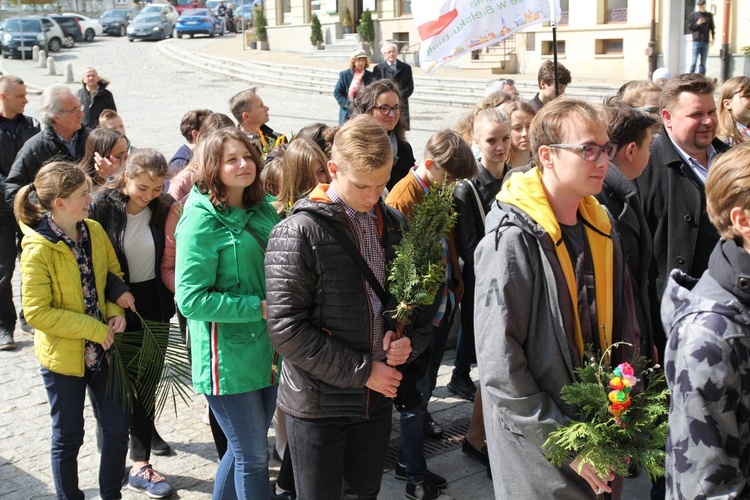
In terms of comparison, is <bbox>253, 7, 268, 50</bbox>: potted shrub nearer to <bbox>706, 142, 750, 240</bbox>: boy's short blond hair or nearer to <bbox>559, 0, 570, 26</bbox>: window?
<bbox>559, 0, 570, 26</bbox>: window

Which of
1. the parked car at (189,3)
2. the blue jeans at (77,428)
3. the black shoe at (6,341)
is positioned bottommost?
the black shoe at (6,341)

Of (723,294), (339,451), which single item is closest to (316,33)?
(339,451)

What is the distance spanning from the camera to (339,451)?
3.52m

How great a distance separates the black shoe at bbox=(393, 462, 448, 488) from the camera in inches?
190

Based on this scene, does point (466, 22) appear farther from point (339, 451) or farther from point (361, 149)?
point (339, 451)

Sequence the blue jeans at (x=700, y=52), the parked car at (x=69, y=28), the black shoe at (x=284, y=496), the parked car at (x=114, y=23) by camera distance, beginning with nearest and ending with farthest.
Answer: the black shoe at (x=284, y=496)
the blue jeans at (x=700, y=52)
the parked car at (x=69, y=28)
the parked car at (x=114, y=23)

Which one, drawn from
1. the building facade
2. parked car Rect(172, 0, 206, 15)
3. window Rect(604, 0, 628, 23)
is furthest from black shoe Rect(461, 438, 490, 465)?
parked car Rect(172, 0, 206, 15)

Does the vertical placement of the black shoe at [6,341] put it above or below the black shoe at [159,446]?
above

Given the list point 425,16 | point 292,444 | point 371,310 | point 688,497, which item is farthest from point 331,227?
point 425,16

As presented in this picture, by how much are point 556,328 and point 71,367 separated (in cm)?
254

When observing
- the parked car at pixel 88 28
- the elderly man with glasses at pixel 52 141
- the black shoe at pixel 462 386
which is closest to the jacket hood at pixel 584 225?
the black shoe at pixel 462 386

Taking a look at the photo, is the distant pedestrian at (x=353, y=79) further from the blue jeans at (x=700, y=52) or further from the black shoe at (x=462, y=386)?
the blue jeans at (x=700, y=52)

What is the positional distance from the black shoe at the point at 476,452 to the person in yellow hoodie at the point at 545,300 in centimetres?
188

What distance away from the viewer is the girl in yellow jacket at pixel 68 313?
4262 millimetres
